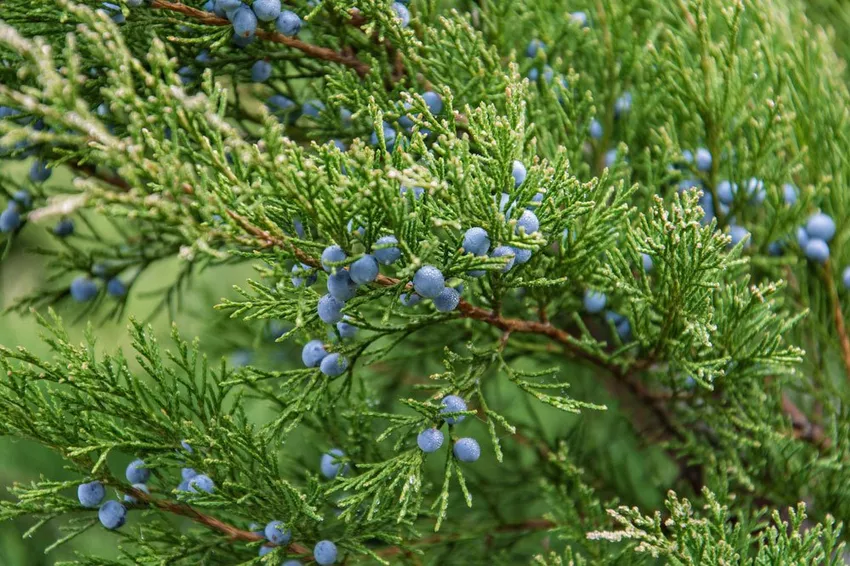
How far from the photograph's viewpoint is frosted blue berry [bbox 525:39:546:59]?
4.23 ft

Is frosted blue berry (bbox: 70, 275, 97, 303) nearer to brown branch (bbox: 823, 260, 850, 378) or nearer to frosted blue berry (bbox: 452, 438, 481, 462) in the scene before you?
frosted blue berry (bbox: 452, 438, 481, 462)

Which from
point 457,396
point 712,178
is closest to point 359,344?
point 457,396

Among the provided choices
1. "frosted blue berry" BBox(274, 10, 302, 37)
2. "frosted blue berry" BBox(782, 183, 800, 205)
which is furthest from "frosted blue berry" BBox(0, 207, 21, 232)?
"frosted blue berry" BBox(782, 183, 800, 205)

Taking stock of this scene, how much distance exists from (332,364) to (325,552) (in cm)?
24

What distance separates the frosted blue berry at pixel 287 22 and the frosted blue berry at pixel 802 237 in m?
0.87

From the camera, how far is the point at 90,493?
101 centimetres

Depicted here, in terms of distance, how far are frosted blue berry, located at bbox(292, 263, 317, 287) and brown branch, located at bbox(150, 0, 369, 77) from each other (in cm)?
36

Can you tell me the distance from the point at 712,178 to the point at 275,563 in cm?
87

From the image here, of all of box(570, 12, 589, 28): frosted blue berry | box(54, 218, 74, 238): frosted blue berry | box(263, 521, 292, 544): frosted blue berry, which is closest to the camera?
box(263, 521, 292, 544): frosted blue berry

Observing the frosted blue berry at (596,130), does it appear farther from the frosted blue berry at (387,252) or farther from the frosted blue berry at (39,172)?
the frosted blue berry at (39,172)

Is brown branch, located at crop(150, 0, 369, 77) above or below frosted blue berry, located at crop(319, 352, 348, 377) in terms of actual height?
above

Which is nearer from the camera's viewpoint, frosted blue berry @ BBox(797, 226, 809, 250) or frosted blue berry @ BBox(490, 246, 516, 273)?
frosted blue berry @ BBox(490, 246, 516, 273)

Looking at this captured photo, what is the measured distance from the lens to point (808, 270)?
135cm

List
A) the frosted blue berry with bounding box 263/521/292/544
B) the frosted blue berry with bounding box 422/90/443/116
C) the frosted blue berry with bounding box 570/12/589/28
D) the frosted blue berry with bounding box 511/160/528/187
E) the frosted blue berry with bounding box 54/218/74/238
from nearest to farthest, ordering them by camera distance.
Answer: the frosted blue berry with bounding box 511/160/528/187
the frosted blue berry with bounding box 263/521/292/544
the frosted blue berry with bounding box 422/90/443/116
the frosted blue berry with bounding box 570/12/589/28
the frosted blue berry with bounding box 54/218/74/238
